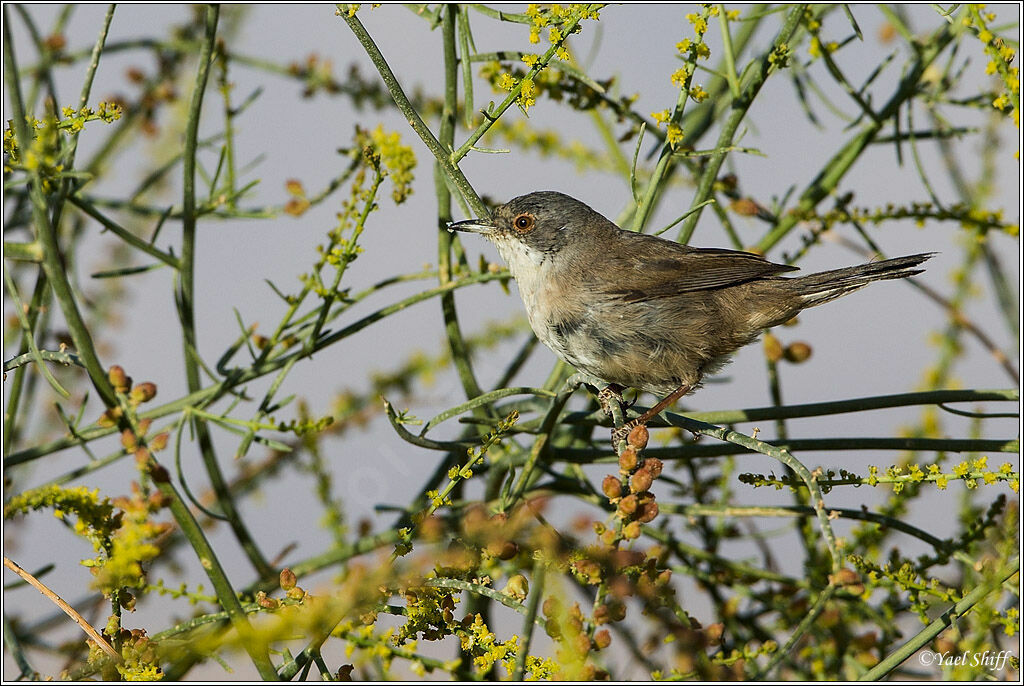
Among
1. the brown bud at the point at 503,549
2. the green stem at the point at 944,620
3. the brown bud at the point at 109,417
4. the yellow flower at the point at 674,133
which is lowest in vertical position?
the green stem at the point at 944,620

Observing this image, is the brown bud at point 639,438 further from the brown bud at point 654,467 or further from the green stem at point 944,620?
the green stem at point 944,620

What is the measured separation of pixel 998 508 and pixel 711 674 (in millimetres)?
727

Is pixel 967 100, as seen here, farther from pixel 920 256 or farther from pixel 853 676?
pixel 853 676

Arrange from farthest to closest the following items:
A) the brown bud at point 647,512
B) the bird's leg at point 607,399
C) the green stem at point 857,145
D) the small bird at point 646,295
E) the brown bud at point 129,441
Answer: the green stem at point 857,145, the small bird at point 646,295, the bird's leg at point 607,399, the brown bud at point 129,441, the brown bud at point 647,512

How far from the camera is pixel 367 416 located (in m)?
2.83

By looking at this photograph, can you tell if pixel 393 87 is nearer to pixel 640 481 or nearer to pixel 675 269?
pixel 640 481

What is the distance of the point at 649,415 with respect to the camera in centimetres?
204

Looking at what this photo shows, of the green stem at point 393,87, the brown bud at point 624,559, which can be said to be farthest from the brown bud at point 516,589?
the green stem at point 393,87

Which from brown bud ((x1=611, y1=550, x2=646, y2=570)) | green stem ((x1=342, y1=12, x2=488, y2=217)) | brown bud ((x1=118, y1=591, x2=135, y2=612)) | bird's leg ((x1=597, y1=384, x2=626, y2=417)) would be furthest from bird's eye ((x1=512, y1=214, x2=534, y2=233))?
brown bud ((x1=118, y1=591, x2=135, y2=612))

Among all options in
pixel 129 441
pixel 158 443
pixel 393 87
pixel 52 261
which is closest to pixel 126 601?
pixel 129 441

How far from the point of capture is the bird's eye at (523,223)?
2.42 metres

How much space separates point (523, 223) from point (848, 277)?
0.84 meters

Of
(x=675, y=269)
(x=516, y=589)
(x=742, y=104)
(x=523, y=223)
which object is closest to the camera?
(x=516, y=589)

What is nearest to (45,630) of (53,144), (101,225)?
(101,225)
